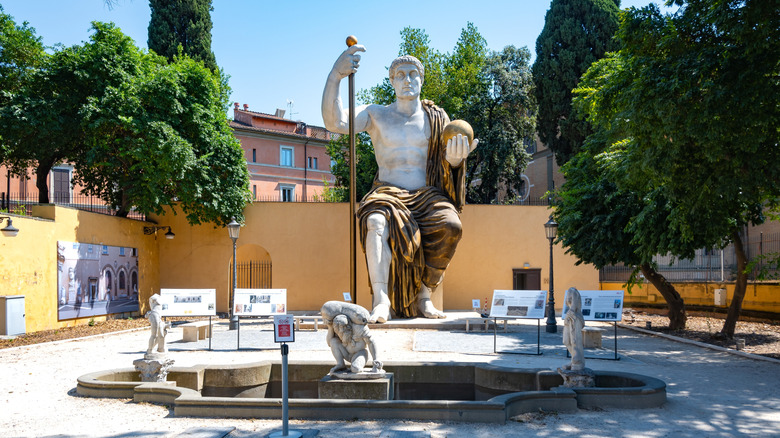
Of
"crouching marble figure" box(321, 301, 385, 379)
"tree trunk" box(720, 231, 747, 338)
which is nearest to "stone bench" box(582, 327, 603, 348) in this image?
"tree trunk" box(720, 231, 747, 338)

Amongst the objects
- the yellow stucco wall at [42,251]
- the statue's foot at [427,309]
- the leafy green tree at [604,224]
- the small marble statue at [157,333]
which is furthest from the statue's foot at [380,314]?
the yellow stucco wall at [42,251]

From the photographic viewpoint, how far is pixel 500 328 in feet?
45.5

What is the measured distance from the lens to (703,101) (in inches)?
303

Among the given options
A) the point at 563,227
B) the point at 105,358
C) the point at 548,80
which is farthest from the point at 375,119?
the point at 548,80

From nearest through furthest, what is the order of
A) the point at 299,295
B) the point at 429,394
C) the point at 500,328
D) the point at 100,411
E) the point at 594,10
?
the point at 100,411
the point at 429,394
the point at 500,328
the point at 299,295
the point at 594,10

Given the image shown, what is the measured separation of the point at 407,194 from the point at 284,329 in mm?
7752

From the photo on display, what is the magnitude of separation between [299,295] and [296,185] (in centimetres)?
2157

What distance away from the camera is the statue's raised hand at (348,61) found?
9.46 m

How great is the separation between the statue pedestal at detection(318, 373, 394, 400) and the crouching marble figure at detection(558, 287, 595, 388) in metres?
1.87

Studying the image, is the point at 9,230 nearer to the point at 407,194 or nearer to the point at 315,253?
the point at 407,194

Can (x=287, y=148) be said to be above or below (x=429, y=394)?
above

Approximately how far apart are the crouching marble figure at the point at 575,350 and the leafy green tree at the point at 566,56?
23263mm

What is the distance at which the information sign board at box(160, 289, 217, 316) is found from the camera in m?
11.4

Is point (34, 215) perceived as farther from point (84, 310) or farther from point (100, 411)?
point (100, 411)
